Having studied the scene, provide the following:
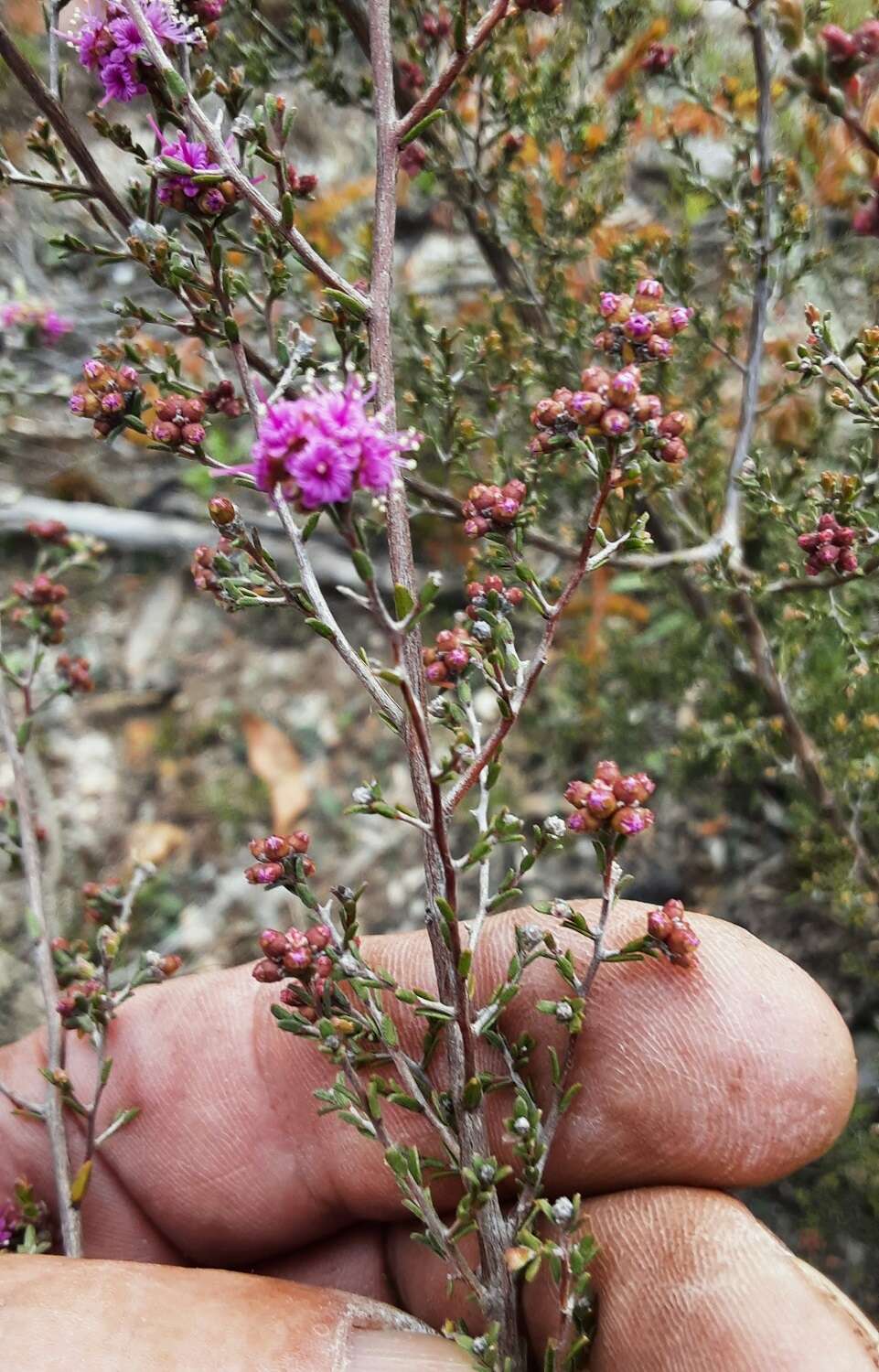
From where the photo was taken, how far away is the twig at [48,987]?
114 inches

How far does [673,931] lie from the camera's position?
89.7 inches

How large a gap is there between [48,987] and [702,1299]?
2.08 metres

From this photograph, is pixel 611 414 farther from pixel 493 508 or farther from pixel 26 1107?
pixel 26 1107

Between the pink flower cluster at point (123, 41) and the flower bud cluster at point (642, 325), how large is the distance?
1096 mm

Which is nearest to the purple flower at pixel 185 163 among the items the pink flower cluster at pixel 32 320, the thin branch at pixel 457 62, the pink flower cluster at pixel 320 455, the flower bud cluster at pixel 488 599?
the thin branch at pixel 457 62

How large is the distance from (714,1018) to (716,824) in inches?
89.7

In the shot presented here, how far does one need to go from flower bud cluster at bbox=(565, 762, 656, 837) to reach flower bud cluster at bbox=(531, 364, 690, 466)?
0.68 m

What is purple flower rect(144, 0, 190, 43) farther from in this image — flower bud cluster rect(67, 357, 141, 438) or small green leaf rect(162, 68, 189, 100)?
flower bud cluster rect(67, 357, 141, 438)

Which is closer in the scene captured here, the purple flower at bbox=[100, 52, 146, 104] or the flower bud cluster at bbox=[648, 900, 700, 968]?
the purple flower at bbox=[100, 52, 146, 104]

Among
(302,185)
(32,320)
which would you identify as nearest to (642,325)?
(302,185)

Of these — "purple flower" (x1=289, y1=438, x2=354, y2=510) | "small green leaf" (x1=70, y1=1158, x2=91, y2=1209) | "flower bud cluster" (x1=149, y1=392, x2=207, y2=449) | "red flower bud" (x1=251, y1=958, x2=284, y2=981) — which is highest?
"flower bud cluster" (x1=149, y1=392, x2=207, y2=449)

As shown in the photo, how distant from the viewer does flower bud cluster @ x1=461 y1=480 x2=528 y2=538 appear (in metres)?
2.00

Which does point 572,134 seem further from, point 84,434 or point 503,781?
point 84,434

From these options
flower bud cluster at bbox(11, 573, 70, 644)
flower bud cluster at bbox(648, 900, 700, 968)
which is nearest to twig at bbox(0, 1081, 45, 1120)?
flower bud cluster at bbox(11, 573, 70, 644)
